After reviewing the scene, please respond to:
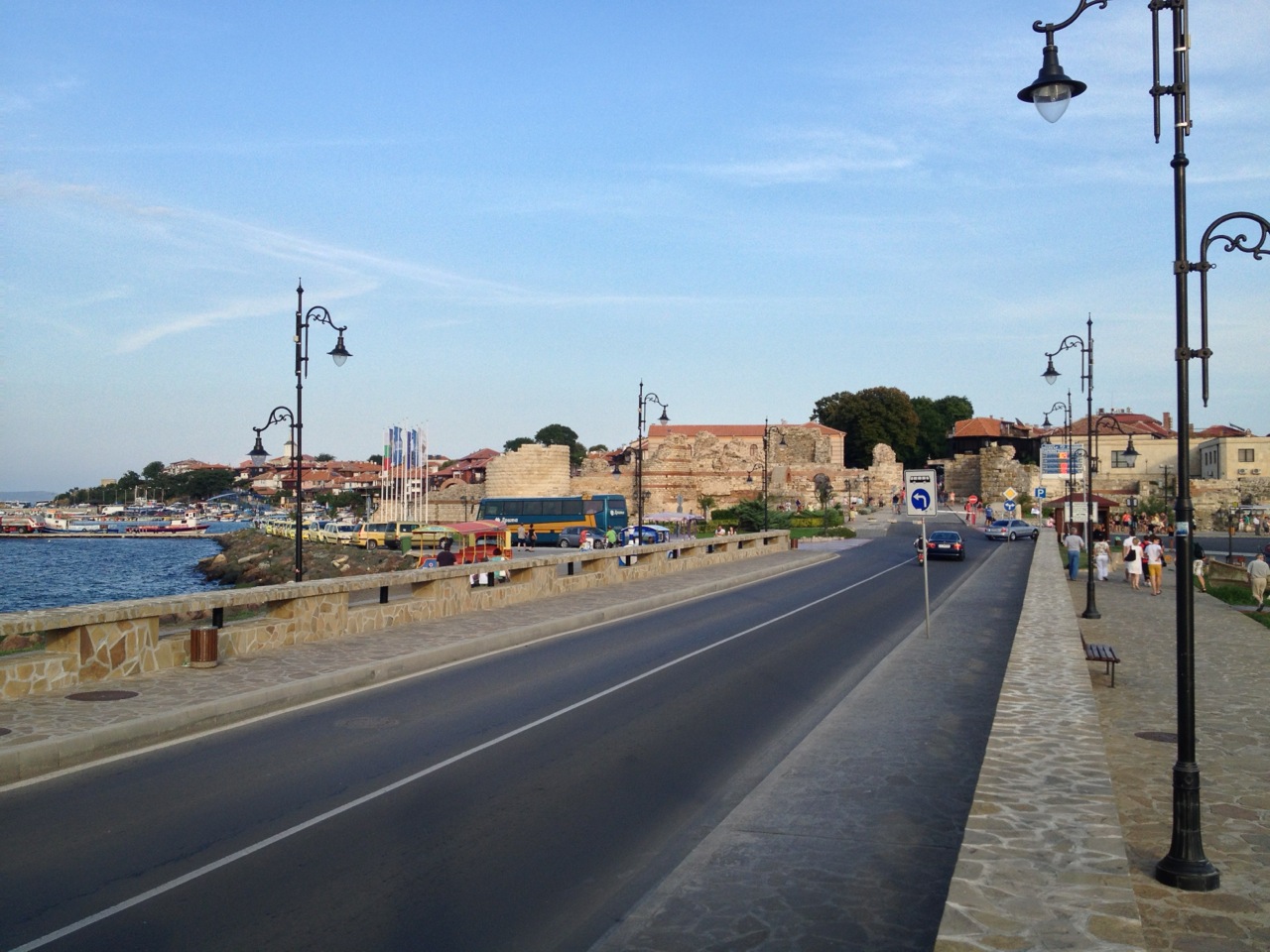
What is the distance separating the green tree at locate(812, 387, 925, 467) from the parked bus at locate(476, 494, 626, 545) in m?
55.8

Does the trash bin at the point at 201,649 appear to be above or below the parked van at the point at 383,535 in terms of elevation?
above

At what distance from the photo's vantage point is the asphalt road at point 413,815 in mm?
5516

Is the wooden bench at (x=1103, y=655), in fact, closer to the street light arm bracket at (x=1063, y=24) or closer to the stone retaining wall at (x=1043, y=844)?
the stone retaining wall at (x=1043, y=844)

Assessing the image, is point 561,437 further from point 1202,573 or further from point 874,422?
point 1202,573

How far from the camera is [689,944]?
17.2 ft

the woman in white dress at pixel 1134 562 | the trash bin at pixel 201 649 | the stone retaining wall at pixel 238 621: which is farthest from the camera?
the woman in white dress at pixel 1134 562

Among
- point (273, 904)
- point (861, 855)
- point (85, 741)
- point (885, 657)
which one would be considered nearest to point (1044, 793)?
point (861, 855)

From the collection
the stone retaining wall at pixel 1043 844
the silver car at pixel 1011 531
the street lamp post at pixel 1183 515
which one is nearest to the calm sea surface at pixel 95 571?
the stone retaining wall at pixel 1043 844

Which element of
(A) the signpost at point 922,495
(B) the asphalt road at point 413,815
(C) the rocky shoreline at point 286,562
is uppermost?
(A) the signpost at point 922,495

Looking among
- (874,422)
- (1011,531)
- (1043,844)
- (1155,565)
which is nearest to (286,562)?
(1011,531)

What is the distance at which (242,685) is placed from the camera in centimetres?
1147

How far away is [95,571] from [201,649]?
63.8 meters

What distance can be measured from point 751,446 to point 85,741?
96901 mm

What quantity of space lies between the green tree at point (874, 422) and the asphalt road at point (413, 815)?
101976 mm
